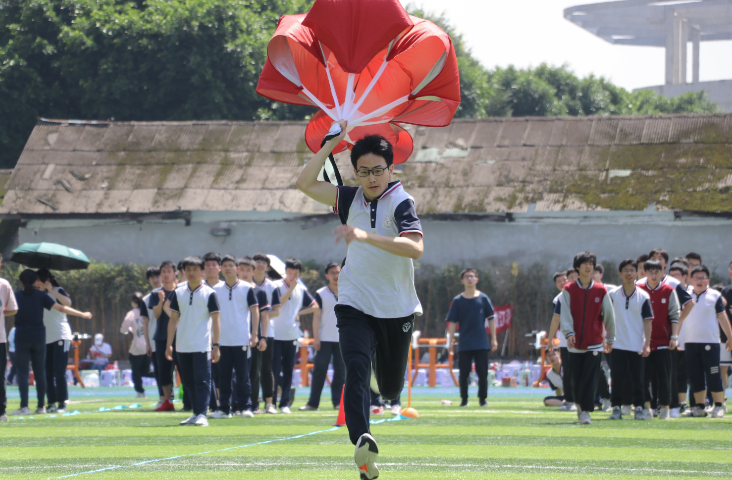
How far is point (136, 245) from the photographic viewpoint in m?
29.8

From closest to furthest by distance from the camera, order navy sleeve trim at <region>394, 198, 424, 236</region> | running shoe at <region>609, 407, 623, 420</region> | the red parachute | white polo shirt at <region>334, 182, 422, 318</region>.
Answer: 1. navy sleeve trim at <region>394, 198, 424, 236</region>
2. white polo shirt at <region>334, 182, 422, 318</region>
3. the red parachute
4. running shoe at <region>609, 407, 623, 420</region>

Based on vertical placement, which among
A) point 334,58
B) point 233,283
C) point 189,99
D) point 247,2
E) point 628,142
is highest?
point 247,2

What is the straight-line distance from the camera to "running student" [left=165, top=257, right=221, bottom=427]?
1173cm

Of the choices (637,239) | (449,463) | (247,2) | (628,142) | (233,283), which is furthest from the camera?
(247,2)

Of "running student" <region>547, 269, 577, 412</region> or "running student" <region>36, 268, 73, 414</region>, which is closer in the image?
"running student" <region>547, 269, 577, 412</region>

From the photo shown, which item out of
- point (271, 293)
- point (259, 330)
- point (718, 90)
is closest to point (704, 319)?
point (271, 293)

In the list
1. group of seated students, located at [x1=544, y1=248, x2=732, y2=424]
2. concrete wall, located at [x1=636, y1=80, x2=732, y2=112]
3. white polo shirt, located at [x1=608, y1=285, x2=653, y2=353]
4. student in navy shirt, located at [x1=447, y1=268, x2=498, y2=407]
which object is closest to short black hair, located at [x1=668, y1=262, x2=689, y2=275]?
group of seated students, located at [x1=544, y1=248, x2=732, y2=424]

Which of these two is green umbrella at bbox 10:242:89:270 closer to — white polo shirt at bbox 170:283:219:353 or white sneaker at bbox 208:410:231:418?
white sneaker at bbox 208:410:231:418

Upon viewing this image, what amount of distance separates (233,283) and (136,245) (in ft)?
57.5

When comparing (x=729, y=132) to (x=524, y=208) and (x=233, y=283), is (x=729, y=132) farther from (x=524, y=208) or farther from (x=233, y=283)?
(x=233, y=283)

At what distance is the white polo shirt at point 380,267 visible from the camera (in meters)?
6.41

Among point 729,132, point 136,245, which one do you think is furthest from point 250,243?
point 729,132

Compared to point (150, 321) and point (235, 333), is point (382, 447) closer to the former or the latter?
point (235, 333)

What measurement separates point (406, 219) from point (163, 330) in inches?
355
